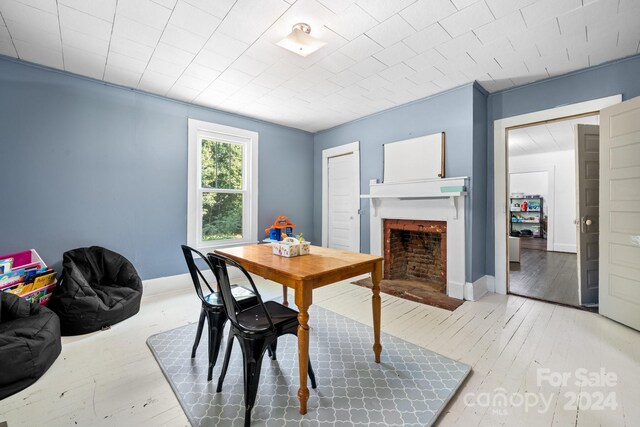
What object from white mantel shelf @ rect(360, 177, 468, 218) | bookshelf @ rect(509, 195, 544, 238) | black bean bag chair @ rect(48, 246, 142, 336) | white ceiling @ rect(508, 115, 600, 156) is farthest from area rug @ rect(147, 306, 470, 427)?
bookshelf @ rect(509, 195, 544, 238)

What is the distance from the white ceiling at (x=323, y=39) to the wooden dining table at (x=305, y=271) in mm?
1823

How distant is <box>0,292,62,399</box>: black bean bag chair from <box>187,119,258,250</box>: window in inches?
71.1

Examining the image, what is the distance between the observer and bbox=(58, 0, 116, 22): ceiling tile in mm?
1949

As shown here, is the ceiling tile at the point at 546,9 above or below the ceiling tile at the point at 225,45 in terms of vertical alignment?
above

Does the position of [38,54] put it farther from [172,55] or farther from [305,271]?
[305,271]

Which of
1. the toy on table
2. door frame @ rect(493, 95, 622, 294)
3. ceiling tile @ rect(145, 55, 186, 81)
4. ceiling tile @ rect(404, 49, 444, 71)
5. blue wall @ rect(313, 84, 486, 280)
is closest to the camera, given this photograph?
ceiling tile @ rect(404, 49, 444, 71)

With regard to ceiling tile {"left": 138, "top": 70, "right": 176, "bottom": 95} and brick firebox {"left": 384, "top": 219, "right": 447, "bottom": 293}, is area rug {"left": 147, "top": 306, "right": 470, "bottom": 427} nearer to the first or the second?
brick firebox {"left": 384, "top": 219, "right": 447, "bottom": 293}

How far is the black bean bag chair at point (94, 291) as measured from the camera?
2.49m

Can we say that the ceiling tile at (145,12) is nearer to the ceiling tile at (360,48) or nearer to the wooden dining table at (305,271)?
the ceiling tile at (360,48)

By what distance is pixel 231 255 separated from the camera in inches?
87.2

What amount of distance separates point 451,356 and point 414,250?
7.29ft

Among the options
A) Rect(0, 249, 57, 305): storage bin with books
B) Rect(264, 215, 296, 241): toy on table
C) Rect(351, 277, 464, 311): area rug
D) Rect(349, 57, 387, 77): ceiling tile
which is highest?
Rect(349, 57, 387, 77): ceiling tile

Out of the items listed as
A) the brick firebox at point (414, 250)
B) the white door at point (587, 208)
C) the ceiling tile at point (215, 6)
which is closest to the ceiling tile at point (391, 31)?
the ceiling tile at point (215, 6)

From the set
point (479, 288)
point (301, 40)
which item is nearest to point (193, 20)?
point (301, 40)
